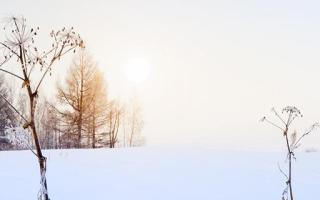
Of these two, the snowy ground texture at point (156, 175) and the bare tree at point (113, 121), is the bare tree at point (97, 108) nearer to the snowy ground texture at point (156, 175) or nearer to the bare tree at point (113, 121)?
the bare tree at point (113, 121)

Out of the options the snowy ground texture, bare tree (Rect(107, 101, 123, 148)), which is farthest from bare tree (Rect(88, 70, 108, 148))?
the snowy ground texture

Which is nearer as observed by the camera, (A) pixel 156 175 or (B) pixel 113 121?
(A) pixel 156 175

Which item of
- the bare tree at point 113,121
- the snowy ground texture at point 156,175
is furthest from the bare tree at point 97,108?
the snowy ground texture at point 156,175

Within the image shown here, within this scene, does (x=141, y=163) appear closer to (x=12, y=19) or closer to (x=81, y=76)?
(x=12, y=19)

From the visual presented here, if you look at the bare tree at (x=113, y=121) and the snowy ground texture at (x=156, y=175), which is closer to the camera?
the snowy ground texture at (x=156, y=175)

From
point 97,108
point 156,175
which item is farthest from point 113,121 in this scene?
point 156,175

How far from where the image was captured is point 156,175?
9.29m

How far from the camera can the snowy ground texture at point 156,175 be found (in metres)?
8.07

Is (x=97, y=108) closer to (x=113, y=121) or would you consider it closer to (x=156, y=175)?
(x=113, y=121)

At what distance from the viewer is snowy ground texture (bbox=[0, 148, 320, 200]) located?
8.07m

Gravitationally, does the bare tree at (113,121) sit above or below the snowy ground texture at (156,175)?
above

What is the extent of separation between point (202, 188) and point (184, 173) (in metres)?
1.11

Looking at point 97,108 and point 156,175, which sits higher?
point 97,108

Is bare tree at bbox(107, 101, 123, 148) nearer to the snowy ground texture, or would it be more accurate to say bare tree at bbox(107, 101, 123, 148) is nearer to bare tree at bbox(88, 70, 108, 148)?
bare tree at bbox(88, 70, 108, 148)
